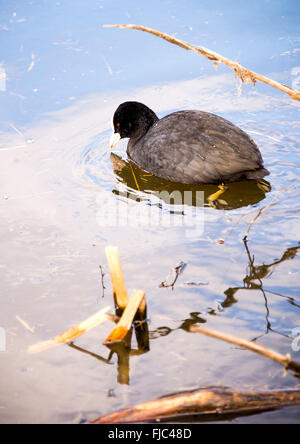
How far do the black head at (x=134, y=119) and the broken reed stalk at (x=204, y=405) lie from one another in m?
3.72

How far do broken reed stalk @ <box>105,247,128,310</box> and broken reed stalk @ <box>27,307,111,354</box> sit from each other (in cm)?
14

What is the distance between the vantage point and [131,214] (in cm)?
464

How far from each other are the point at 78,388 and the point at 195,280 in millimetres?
1176

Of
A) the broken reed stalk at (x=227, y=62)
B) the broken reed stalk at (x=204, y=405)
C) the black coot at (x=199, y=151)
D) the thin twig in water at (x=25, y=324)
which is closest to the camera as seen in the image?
the broken reed stalk at (x=204, y=405)

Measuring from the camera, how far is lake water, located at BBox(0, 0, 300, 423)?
9.68 ft

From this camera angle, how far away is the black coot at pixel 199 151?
15.7 feet

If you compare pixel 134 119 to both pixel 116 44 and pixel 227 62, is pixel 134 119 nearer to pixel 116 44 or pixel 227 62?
pixel 227 62

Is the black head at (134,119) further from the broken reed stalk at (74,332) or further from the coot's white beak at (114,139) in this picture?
the broken reed stalk at (74,332)

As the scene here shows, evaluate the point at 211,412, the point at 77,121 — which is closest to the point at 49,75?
the point at 77,121

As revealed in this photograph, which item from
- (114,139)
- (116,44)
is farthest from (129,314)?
(116,44)

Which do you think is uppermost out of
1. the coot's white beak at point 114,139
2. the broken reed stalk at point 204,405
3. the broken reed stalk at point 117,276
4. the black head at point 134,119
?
the black head at point 134,119

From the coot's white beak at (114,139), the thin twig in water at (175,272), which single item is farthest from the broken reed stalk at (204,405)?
the coot's white beak at (114,139)

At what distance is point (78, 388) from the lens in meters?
2.87
